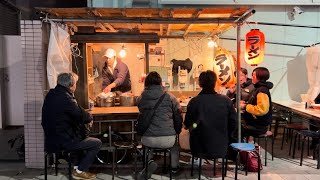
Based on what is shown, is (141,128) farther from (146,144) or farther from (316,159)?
(316,159)

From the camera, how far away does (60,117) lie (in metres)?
6.05

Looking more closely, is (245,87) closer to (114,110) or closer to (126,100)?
(126,100)

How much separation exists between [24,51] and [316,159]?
7448mm

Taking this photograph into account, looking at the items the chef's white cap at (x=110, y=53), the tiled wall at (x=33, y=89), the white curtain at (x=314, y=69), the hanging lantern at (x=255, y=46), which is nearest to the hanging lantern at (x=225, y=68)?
the hanging lantern at (x=255, y=46)

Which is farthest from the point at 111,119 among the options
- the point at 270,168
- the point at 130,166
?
the point at 270,168

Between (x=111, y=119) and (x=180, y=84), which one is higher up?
(x=180, y=84)

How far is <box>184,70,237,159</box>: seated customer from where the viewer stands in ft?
20.6

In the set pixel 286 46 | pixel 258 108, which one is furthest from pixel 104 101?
pixel 286 46

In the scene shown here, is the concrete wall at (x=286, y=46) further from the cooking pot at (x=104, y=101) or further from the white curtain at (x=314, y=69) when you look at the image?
the cooking pot at (x=104, y=101)

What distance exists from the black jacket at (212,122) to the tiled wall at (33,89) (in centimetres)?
343

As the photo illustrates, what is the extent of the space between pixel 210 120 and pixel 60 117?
2.80 metres

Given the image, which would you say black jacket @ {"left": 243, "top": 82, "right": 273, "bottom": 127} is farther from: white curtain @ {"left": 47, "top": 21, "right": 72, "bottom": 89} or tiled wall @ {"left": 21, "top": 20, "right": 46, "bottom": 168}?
tiled wall @ {"left": 21, "top": 20, "right": 46, "bottom": 168}

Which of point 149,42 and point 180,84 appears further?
point 180,84

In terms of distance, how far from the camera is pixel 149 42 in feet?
27.3
